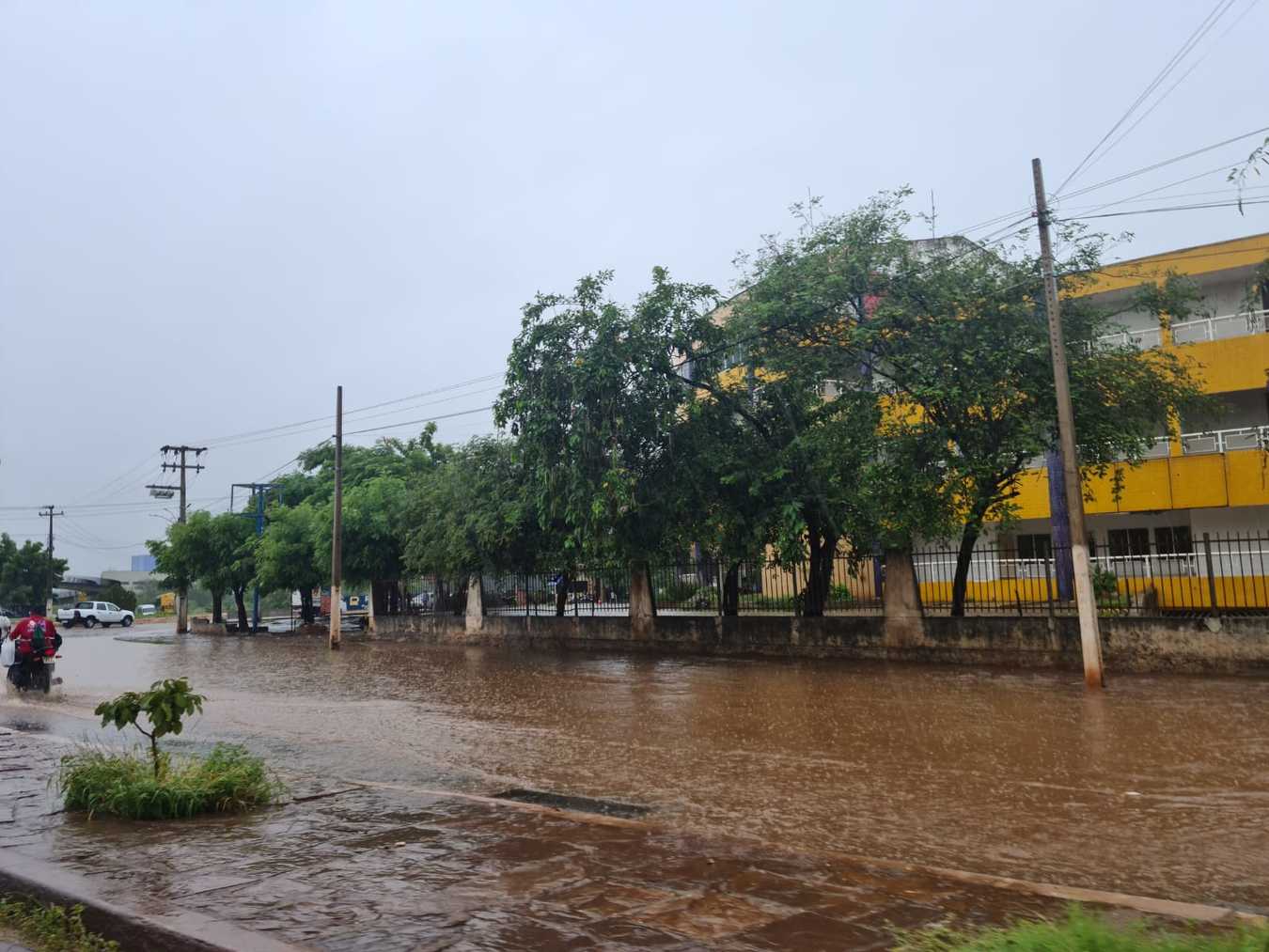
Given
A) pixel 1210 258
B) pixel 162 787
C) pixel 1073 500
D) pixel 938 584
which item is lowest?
pixel 162 787

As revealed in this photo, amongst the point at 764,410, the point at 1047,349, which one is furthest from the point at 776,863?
the point at 764,410

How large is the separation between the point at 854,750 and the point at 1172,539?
19.8 meters

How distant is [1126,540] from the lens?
26.6 meters

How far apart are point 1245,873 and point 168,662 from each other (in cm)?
2519

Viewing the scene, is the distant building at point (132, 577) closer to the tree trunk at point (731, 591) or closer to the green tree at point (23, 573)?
the green tree at point (23, 573)

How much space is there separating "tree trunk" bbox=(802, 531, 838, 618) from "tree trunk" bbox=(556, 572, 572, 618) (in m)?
7.73

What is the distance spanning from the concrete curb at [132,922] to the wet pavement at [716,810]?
0.68 feet

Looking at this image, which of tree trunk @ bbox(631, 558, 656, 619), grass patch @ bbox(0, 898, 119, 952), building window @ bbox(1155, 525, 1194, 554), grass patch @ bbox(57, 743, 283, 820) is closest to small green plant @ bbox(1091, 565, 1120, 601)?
building window @ bbox(1155, 525, 1194, 554)

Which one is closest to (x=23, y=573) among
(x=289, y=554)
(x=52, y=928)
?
(x=289, y=554)

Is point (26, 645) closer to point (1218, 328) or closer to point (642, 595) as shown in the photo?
point (642, 595)

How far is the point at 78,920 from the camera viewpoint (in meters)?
4.61

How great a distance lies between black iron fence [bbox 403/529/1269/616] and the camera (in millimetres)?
20797

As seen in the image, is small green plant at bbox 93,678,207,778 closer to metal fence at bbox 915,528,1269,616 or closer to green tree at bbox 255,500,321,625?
metal fence at bbox 915,528,1269,616

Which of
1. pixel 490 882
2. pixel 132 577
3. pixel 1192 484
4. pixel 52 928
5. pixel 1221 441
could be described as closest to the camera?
pixel 52 928
